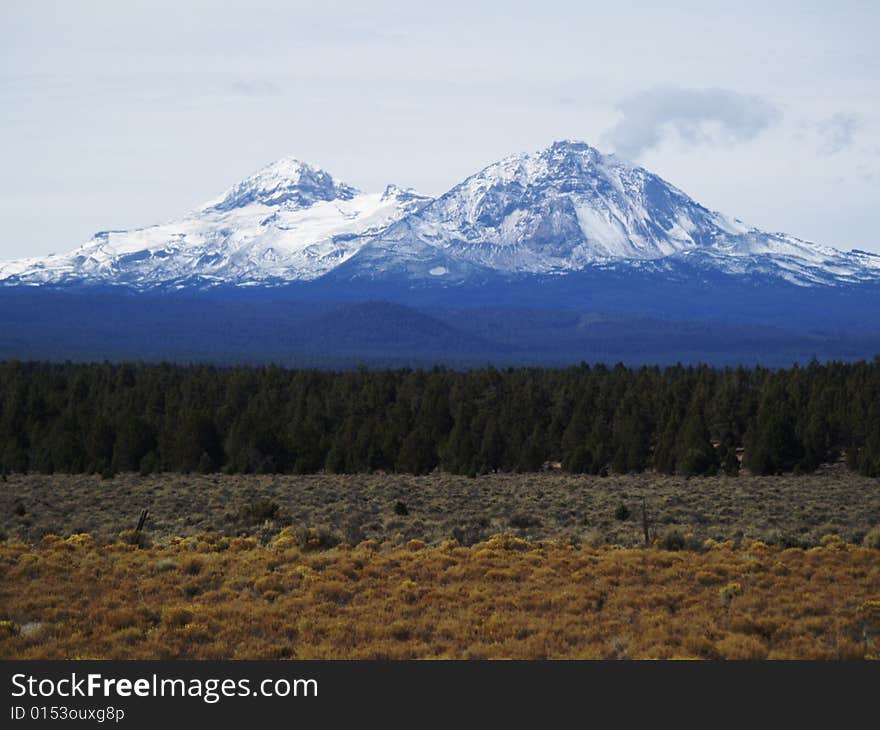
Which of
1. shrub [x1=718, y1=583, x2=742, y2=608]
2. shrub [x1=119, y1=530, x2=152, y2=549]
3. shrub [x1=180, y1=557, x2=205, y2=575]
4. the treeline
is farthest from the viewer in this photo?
the treeline

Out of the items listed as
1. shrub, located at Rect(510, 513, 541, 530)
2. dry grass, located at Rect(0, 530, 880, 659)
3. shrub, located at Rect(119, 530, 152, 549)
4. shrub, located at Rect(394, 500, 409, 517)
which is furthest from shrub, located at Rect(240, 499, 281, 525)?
shrub, located at Rect(510, 513, 541, 530)

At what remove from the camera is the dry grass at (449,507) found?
32031mm

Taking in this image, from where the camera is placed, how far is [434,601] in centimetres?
1997

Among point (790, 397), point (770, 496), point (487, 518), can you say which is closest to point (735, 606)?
point (487, 518)

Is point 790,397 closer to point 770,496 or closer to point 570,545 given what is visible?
point 770,496

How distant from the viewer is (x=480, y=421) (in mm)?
81500

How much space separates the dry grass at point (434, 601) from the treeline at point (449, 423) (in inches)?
1565

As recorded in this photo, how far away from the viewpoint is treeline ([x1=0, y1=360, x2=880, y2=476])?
68.6 m

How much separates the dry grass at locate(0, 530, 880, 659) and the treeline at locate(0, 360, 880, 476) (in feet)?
130

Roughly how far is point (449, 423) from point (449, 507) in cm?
4492

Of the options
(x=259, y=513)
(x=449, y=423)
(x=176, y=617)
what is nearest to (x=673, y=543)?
(x=259, y=513)

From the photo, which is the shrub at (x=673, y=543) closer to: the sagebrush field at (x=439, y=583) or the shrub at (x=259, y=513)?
the sagebrush field at (x=439, y=583)

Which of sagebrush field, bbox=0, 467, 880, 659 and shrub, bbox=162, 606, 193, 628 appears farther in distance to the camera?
shrub, bbox=162, 606, 193, 628

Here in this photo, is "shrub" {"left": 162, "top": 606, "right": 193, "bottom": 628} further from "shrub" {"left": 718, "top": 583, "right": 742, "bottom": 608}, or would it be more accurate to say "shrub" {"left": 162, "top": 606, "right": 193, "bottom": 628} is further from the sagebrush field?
"shrub" {"left": 718, "top": 583, "right": 742, "bottom": 608}
